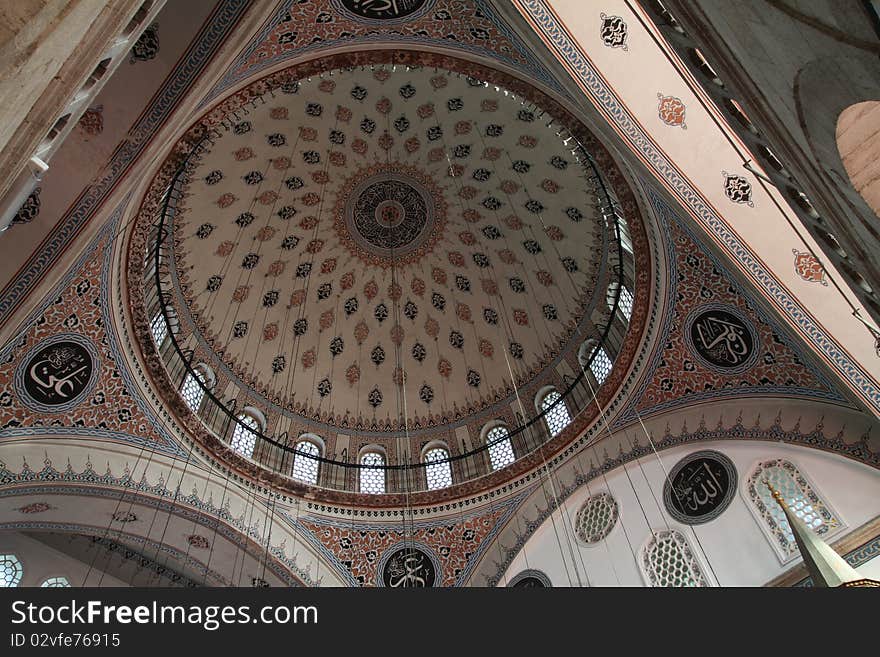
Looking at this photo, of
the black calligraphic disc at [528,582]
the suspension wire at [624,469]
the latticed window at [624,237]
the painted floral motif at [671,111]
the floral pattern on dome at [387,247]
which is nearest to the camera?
the painted floral motif at [671,111]

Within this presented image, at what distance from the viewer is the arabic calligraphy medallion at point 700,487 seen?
6184 mm

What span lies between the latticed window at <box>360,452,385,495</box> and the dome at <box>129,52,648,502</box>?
27 cm

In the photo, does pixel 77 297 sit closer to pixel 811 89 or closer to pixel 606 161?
pixel 606 161

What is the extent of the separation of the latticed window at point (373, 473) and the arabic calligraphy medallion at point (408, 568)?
0.89 m

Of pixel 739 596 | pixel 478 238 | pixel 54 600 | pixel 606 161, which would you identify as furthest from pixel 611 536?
pixel 54 600

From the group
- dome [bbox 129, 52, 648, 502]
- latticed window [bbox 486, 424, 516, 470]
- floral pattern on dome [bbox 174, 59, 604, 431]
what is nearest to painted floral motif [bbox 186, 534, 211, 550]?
dome [bbox 129, 52, 648, 502]

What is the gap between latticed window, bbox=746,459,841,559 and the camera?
5332 millimetres

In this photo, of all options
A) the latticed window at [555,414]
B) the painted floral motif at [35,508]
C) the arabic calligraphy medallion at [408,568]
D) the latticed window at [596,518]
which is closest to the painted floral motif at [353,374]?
the arabic calligraphy medallion at [408,568]

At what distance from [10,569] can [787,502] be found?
824 centimetres

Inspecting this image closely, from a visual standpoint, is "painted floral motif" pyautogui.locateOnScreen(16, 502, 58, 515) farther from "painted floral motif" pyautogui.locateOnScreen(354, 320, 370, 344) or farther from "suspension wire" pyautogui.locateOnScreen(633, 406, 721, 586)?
"suspension wire" pyautogui.locateOnScreen(633, 406, 721, 586)

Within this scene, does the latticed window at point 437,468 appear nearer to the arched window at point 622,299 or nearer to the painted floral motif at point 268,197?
the arched window at point 622,299

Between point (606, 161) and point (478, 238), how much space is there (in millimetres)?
3615

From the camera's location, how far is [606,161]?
Answer: 606 centimetres

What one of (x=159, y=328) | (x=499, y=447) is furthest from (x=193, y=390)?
(x=499, y=447)
